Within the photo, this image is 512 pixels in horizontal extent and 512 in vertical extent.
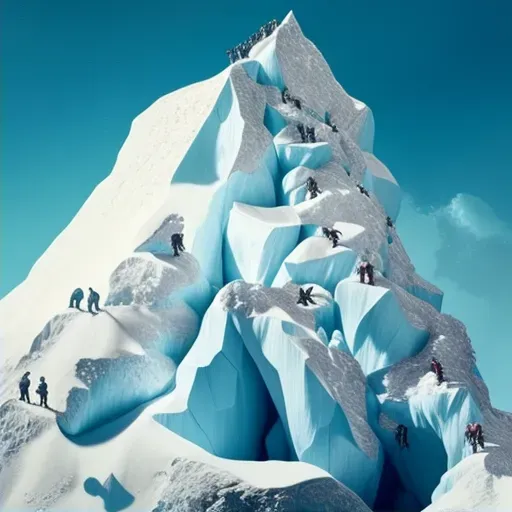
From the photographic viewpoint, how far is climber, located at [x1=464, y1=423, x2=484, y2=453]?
20.7m

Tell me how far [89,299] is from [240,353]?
4991mm

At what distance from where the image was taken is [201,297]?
2573cm

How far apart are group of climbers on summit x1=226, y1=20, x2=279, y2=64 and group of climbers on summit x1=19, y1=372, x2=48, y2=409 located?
19.1 meters

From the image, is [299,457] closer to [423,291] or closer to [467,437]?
[467,437]

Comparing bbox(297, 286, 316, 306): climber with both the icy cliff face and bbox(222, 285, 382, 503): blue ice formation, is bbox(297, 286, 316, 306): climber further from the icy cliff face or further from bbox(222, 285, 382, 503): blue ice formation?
bbox(222, 285, 382, 503): blue ice formation

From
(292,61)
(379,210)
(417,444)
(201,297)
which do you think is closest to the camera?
(417,444)

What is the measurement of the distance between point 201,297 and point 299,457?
6622 mm

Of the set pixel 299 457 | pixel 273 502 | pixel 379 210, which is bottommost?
pixel 273 502

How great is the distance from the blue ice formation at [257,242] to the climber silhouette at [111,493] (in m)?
9.26

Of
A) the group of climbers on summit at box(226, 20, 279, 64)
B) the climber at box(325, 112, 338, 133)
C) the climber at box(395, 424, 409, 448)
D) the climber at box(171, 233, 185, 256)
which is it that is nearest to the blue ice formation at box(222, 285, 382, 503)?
the climber at box(395, 424, 409, 448)

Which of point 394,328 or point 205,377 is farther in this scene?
point 394,328

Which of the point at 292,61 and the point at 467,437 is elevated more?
the point at 292,61

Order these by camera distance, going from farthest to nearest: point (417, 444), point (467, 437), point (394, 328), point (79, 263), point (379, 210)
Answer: point (379, 210), point (79, 263), point (394, 328), point (417, 444), point (467, 437)

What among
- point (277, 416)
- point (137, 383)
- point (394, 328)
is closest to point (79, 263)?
point (137, 383)
